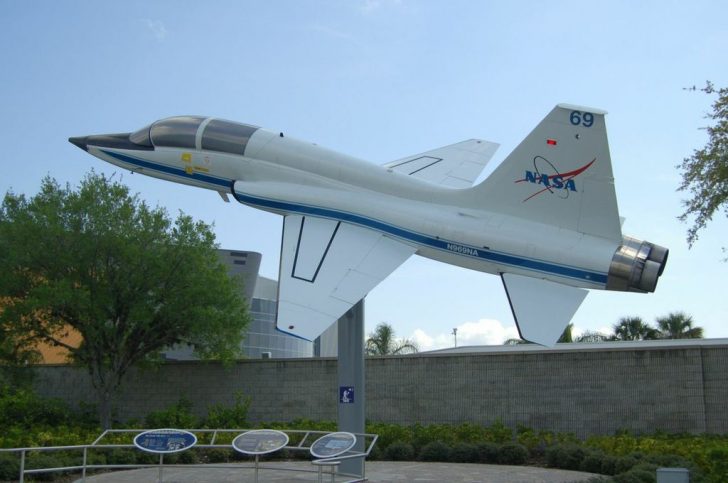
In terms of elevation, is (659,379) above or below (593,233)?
below

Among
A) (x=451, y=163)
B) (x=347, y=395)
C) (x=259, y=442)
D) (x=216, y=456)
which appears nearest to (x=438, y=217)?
(x=347, y=395)

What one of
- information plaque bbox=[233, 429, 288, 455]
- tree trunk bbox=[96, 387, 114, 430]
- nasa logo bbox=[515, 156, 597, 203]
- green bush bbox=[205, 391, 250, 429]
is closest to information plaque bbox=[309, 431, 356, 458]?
information plaque bbox=[233, 429, 288, 455]

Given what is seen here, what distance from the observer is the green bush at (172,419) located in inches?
1093

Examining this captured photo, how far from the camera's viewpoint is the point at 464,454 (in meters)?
19.7

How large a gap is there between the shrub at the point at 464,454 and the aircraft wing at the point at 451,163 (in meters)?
6.72

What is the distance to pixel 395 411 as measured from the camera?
1030 inches

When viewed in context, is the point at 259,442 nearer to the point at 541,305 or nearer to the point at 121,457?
the point at 541,305

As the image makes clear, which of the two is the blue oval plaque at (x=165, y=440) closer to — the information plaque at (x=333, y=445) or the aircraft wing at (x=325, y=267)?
the information plaque at (x=333, y=445)

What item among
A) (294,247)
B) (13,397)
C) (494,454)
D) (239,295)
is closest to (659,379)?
(494,454)

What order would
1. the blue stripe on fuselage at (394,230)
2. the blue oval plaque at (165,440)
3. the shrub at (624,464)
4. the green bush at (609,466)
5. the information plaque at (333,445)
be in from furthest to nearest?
the green bush at (609,466), the shrub at (624,464), the blue stripe on fuselage at (394,230), the blue oval plaque at (165,440), the information plaque at (333,445)

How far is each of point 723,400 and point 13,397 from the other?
24.0 meters

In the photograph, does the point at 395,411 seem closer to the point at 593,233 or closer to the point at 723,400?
the point at 723,400

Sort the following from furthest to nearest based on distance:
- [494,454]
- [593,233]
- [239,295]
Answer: [239,295] → [494,454] → [593,233]

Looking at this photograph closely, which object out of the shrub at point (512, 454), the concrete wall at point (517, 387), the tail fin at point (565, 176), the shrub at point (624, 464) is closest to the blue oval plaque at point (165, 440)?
the tail fin at point (565, 176)
